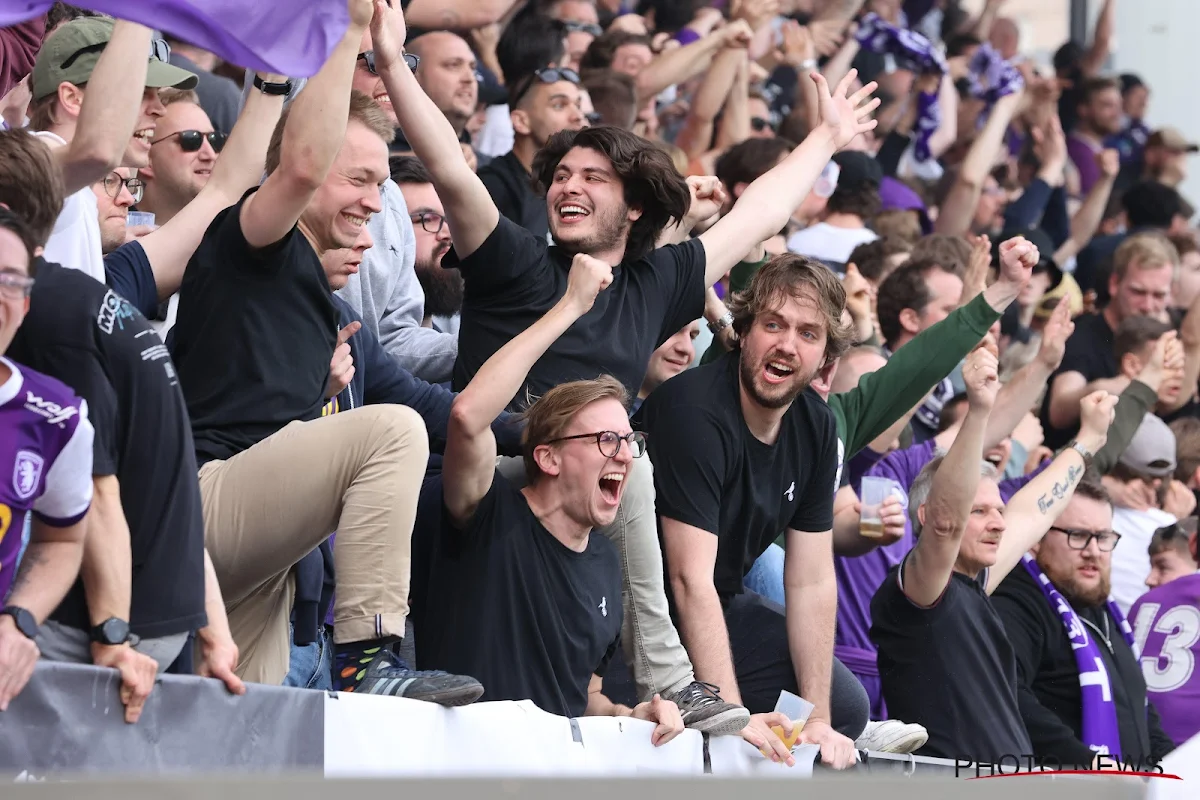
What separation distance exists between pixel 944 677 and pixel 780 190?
1.61 metres

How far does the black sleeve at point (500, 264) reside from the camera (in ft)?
16.4

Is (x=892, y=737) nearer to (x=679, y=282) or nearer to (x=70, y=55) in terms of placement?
(x=679, y=282)

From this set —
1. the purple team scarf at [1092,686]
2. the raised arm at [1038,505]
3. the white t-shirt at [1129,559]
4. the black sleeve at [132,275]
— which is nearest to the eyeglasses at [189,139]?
the black sleeve at [132,275]

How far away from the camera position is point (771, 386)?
543 cm

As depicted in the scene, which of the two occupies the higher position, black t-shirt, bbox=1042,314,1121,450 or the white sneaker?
black t-shirt, bbox=1042,314,1121,450

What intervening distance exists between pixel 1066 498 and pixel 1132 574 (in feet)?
5.08

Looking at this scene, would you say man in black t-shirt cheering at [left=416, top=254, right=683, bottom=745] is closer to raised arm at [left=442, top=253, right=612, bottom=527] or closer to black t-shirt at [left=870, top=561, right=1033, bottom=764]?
raised arm at [left=442, top=253, right=612, bottom=527]

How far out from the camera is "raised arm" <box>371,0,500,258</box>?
460 centimetres

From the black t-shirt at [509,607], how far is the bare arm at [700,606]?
0.53 metres

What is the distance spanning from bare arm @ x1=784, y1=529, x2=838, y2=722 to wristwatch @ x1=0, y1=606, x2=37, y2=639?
273 centimetres

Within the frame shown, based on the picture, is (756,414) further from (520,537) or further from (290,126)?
(290,126)

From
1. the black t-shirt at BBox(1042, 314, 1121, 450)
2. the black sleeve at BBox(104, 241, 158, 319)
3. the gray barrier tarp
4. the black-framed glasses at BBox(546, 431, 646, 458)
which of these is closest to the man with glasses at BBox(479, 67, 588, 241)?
the black-framed glasses at BBox(546, 431, 646, 458)

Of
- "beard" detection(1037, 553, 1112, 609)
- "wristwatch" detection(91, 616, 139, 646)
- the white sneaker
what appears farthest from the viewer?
"beard" detection(1037, 553, 1112, 609)

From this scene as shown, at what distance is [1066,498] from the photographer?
7.00 metres
